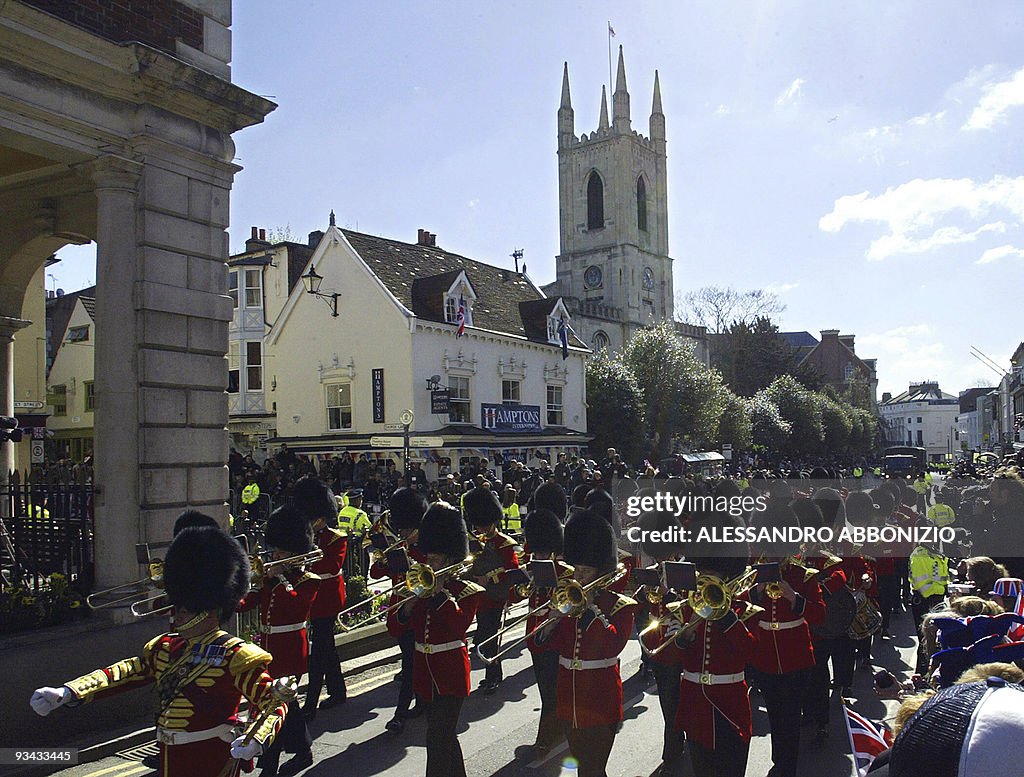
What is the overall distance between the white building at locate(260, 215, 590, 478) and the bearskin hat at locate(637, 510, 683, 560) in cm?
1967

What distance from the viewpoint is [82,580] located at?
9172 millimetres

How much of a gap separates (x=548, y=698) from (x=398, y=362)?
24.1m

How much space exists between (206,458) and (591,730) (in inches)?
235

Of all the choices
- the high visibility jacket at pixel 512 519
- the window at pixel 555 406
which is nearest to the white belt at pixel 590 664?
the high visibility jacket at pixel 512 519

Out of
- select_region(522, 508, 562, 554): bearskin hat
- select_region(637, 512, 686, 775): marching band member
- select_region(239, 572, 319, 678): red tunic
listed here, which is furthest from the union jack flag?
select_region(522, 508, 562, 554): bearskin hat

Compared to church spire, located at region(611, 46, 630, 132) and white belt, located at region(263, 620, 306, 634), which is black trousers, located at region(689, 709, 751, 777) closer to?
white belt, located at region(263, 620, 306, 634)

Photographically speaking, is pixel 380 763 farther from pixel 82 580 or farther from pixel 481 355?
pixel 481 355

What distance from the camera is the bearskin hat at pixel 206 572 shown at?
15.9 ft

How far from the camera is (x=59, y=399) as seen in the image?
3750cm

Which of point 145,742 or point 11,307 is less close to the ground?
point 11,307

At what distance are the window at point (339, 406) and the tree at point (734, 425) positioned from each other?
23.2 meters

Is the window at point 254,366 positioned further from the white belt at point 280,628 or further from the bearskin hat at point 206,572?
the bearskin hat at point 206,572

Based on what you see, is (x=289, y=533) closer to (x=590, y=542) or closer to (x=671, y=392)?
(x=590, y=542)

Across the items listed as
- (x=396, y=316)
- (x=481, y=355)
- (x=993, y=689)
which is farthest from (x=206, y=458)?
(x=481, y=355)
